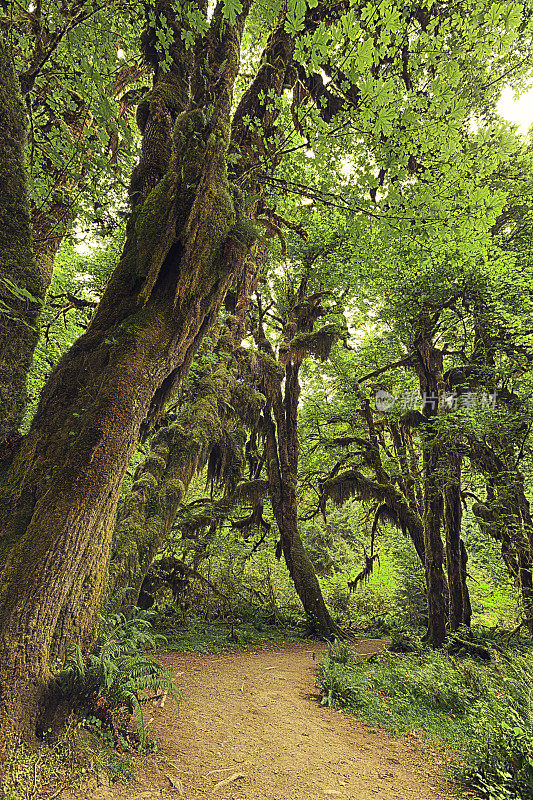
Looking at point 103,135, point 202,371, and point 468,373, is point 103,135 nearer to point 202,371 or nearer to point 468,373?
point 202,371

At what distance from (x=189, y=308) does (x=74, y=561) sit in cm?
248

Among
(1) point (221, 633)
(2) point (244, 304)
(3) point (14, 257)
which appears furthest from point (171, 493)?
(1) point (221, 633)

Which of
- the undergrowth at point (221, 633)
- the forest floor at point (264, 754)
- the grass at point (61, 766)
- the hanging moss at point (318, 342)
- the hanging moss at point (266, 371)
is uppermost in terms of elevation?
the hanging moss at point (318, 342)

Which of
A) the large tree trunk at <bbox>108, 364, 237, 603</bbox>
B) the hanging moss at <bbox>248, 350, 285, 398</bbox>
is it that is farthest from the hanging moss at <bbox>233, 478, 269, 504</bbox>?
the large tree trunk at <bbox>108, 364, 237, 603</bbox>

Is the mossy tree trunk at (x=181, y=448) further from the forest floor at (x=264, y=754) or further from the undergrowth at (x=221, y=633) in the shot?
the undergrowth at (x=221, y=633)

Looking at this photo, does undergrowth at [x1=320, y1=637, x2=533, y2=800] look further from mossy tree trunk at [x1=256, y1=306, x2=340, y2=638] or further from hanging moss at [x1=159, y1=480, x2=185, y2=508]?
hanging moss at [x1=159, y1=480, x2=185, y2=508]

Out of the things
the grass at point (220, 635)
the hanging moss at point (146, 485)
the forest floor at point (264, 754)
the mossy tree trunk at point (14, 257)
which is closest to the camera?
the mossy tree trunk at point (14, 257)

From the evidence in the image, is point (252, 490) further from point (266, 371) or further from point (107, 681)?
point (107, 681)

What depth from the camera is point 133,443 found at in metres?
3.40

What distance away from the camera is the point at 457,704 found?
5.90m

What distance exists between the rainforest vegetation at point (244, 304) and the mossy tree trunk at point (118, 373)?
21 mm

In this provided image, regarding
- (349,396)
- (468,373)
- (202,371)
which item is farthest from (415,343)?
(202,371)

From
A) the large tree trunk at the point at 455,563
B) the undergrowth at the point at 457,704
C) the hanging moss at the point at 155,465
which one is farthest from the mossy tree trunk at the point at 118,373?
the large tree trunk at the point at 455,563

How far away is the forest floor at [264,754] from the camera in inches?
126
